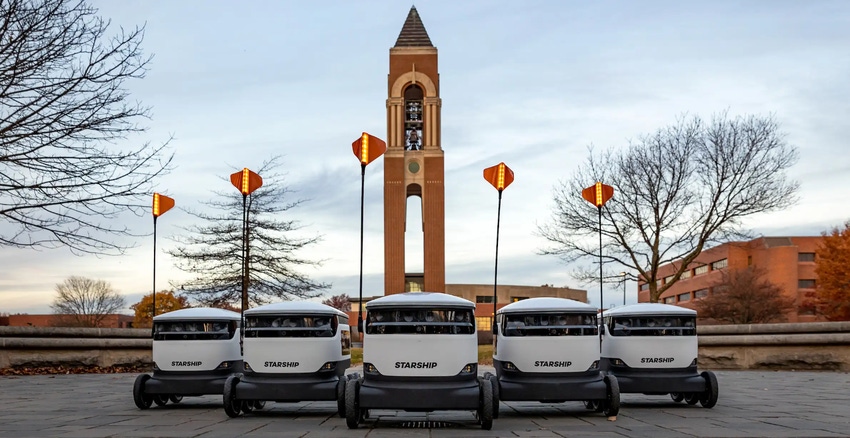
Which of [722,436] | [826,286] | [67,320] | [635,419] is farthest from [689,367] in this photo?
[67,320]

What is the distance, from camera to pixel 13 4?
19.4m

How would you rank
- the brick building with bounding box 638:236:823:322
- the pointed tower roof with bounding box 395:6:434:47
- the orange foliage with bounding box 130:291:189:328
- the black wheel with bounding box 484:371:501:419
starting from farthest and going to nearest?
the brick building with bounding box 638:236:823:322 < the orange foliage with bounding box 130:291:189:328 < the pointed tower roof with bounding box 395:6:434:47 < the black wheel with bounding box 484:371:501:419

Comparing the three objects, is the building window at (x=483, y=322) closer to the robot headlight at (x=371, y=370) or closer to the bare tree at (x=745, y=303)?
the bare tree at (x=745, y=303)

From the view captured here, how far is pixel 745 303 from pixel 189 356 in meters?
59.6

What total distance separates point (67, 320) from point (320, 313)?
88.7 m

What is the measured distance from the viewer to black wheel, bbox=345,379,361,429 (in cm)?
964

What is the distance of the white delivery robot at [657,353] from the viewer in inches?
485

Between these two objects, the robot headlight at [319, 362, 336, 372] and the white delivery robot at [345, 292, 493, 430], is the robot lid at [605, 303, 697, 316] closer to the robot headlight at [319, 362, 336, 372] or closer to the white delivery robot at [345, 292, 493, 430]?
the white delivery robot at [345, 292, 493, 430]

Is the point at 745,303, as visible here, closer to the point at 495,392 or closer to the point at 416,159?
the point at 416,159

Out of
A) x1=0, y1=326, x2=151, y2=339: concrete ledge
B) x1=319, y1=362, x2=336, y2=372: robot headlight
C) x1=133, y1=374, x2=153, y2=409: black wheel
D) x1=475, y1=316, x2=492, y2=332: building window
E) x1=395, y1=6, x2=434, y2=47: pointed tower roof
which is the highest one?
x1=395, y1=6, x2=434, y2=47: pointed tower roof

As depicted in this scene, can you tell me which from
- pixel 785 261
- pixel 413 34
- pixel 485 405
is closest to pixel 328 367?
pixel 485 405

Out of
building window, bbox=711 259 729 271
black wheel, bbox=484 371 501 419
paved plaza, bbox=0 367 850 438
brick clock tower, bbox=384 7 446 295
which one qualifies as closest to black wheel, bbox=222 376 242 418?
paved plaza, bbox=0 367 850 438

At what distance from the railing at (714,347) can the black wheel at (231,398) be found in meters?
11.9

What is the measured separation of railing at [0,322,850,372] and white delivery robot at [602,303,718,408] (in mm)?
11277
